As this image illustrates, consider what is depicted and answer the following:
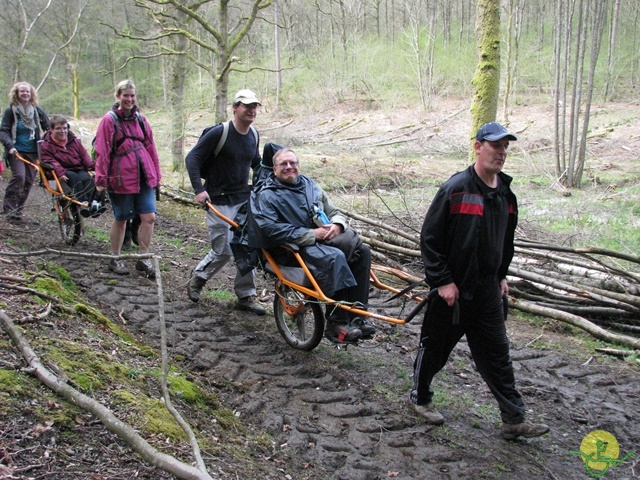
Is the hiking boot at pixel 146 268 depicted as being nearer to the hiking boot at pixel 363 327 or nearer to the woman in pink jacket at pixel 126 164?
the woman in pink jacket at pixel 126 164

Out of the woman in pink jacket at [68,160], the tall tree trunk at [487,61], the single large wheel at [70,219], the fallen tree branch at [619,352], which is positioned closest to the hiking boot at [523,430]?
the fallen tree branch at [619,352]

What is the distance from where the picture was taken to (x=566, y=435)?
12.8 feet

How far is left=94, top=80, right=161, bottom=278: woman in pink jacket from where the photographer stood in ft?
19.6

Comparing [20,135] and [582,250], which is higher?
[20,135]

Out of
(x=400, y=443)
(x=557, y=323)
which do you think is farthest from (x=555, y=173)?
(x=400, y=443)

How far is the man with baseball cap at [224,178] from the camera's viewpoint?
5570mm

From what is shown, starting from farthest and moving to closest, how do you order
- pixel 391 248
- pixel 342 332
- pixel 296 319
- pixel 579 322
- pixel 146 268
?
pixel 391 248, pixel 146 268, pixel 579 322, pixel 296 319, pixel 342 332

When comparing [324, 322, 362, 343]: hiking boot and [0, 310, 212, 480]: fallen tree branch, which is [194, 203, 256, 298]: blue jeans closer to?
[324, 322, 362, 343]: hiking boot

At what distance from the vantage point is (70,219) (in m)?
7.80

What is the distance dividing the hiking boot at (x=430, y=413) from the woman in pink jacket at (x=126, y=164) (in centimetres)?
375

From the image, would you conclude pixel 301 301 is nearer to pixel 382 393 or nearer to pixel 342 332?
pixel 342 332

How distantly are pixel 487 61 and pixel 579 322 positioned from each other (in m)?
4.93

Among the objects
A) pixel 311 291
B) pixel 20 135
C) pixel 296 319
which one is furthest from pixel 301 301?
pixel 20 135

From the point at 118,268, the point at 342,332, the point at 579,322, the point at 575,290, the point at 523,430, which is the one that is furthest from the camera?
the point at 118,268
